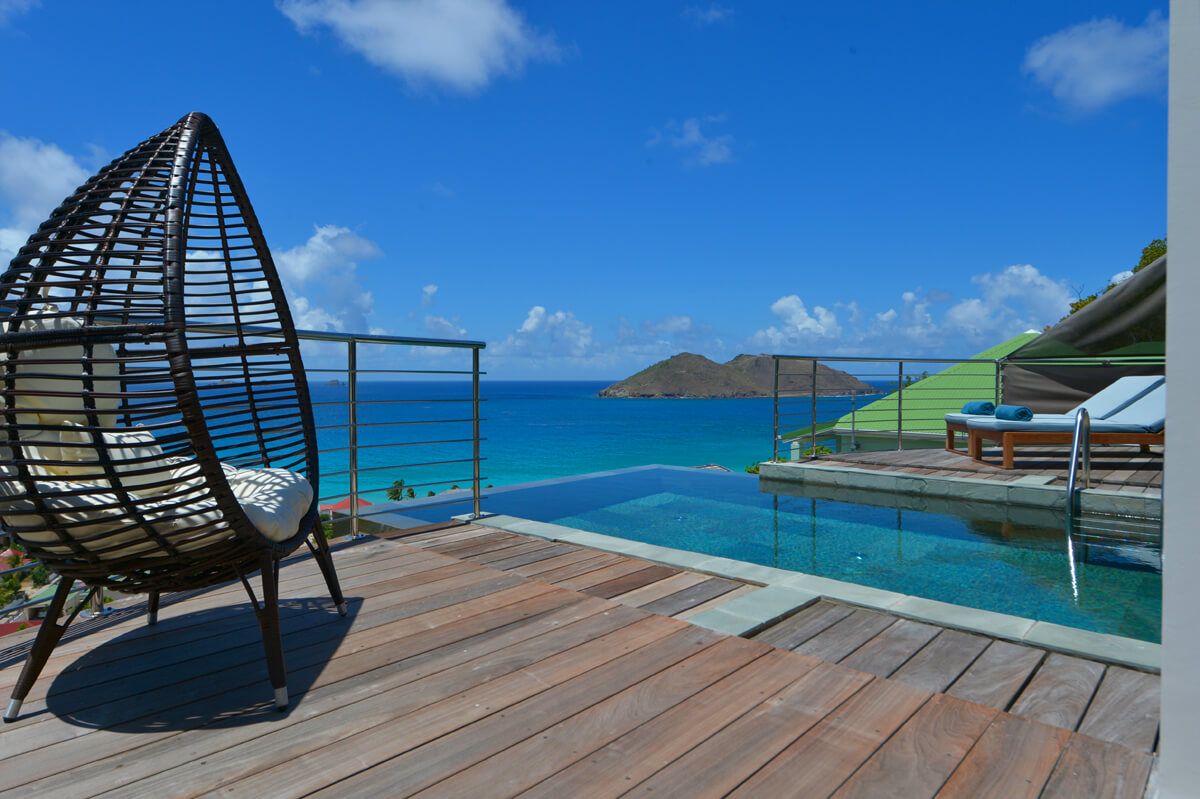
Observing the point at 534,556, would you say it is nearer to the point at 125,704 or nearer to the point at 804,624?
the point at 804,624

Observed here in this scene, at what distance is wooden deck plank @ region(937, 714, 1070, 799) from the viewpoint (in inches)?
45.9

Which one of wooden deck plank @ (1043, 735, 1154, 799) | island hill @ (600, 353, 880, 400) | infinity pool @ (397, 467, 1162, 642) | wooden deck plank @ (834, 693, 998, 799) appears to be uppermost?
island hill @ (600, 353, 880, 400)

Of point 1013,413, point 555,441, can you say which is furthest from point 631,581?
point 555,441

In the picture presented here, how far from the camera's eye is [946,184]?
1830 centimetres

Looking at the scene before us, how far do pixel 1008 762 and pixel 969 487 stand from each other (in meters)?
3.95

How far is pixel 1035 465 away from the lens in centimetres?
539

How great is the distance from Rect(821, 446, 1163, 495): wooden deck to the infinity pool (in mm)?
474

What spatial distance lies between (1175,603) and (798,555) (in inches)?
100

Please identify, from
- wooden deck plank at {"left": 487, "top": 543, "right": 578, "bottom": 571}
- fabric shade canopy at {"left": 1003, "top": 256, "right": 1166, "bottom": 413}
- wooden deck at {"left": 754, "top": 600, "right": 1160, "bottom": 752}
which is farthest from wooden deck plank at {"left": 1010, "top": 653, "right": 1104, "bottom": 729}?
fabric shade canopy at {"left": 1003, "top": 256, "right": 1166, "bottom": 413}

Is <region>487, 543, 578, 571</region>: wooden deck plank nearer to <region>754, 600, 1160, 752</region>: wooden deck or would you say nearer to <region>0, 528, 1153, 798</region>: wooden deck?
<region>0, 528, 1153, 798</region>: wooden deck

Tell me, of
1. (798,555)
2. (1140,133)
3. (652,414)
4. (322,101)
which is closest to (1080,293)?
(1140,133)

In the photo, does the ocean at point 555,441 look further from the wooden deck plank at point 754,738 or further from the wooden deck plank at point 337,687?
the wooden deck plank at point 754,738

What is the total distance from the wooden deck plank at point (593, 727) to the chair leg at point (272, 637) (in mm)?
523

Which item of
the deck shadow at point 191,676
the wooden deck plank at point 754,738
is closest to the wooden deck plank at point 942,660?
the wooden deck plank at point 754,738
